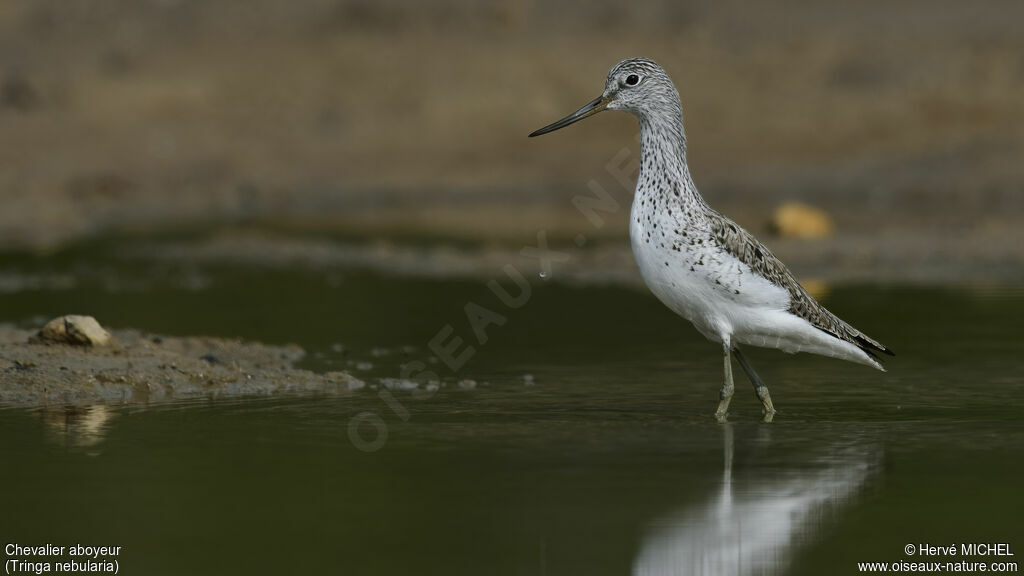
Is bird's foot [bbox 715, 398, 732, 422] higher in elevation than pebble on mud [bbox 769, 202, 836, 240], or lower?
lower

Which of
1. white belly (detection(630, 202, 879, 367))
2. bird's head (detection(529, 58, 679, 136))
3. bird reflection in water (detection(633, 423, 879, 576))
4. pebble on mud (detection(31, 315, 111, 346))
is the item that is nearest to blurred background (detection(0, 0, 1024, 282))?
pebble on mud (detection(31, 315, 111, 346))

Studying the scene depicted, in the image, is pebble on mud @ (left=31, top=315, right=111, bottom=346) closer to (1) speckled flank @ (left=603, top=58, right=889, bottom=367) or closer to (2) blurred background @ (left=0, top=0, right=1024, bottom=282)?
(1) speckled flank @ (left=603, top=58, right=889, bottom=367)

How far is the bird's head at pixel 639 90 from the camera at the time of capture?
914 centimetres

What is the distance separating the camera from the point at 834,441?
8055mm

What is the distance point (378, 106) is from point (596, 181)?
6219mm

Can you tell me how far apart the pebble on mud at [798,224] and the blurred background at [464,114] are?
1557 mm

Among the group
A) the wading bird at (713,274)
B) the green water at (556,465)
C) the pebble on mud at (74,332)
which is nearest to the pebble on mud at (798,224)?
the green water at (556,465)

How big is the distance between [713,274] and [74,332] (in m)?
4.41

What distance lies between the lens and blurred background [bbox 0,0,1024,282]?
25.0 meters

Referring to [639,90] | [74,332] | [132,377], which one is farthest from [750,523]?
[74,332]

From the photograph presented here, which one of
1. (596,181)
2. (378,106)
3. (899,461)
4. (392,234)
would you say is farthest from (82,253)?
(899,461)

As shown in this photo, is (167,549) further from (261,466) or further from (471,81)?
(471,81)

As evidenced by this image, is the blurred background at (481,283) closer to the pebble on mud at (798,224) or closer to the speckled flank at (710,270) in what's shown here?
the pebble on mud at (798,224)

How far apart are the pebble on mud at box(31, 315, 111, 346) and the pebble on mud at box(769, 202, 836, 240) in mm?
10649
